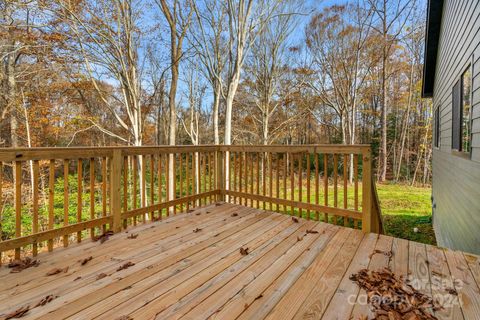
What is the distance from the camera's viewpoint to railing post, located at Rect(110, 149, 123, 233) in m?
2.96

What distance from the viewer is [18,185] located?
7.50 ft

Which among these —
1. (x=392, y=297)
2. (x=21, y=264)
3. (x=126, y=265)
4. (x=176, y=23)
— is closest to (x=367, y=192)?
(x=392, y=297)

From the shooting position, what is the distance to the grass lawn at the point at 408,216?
5.60 metres

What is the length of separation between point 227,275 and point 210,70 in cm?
576

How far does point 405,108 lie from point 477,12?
14532mm

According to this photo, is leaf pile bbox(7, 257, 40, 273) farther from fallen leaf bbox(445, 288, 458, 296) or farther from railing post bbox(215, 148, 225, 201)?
fallen leaf bbox(445, 288, 458, 296)

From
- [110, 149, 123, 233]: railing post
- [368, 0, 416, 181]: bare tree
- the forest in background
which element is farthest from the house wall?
[368, 0, 416, 181]: bare tree

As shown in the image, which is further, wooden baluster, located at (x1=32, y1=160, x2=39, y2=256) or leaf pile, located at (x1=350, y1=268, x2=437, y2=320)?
wooden baluster, located at (x1=32, y1=160, x2=39, y2=256)

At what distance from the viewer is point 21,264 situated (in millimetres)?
2189

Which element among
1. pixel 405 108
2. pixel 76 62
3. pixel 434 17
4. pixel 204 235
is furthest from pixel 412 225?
pixel 405 108

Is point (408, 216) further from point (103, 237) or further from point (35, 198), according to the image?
point (35, 198)

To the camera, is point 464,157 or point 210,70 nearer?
point 464,157

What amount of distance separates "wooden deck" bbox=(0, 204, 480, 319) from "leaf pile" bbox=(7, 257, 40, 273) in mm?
50

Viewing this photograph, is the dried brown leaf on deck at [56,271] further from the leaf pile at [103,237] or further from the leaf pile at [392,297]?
the leaf pile at [392,297]
